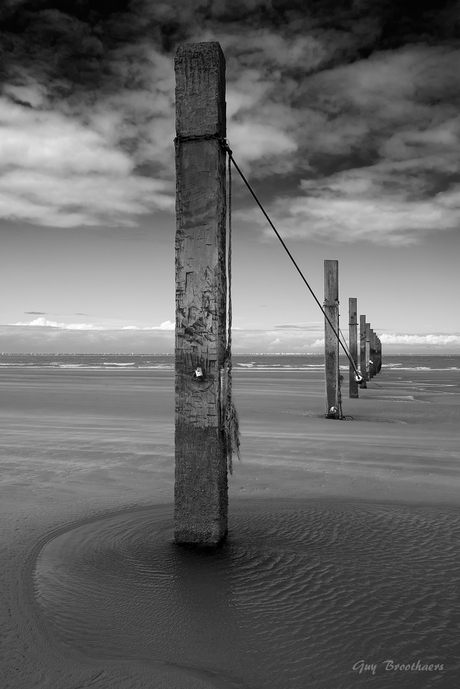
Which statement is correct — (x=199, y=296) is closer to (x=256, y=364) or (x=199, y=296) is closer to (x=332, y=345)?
(x=332, y=345)

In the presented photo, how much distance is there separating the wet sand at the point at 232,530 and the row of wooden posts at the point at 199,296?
1.42 feet

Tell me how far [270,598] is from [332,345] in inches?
336

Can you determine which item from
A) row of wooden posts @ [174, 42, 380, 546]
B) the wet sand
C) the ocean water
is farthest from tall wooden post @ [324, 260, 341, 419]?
the ocean water

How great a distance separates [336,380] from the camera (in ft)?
35.9

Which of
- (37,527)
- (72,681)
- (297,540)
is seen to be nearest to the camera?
(72,681)

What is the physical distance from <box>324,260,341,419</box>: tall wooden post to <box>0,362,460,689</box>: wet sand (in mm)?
1117

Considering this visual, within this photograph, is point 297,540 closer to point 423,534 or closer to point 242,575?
point 242,575

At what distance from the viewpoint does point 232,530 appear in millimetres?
4016

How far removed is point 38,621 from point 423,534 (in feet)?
9.22

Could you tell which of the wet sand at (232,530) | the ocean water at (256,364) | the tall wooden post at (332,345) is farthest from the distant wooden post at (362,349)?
the ocean water at (256,364)

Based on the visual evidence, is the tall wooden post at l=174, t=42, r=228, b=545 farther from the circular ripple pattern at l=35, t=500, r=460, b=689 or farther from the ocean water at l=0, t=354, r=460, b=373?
the ocean water at l=0, t=354, r=460, b=373

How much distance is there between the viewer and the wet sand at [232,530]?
7.50ft

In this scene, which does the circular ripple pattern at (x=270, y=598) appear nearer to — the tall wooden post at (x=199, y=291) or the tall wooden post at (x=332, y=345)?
the tall wooden post at (x=199, y=291)

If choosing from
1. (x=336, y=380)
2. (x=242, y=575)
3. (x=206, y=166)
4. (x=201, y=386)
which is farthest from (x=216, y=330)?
(x=336, y=380)
